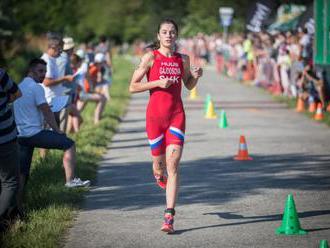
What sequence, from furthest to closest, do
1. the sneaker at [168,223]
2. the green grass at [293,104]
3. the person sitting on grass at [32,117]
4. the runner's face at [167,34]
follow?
1. the green grass at [293,104]
2. the person sitting on grass at [32,117]
3. the runner's face at [167,34]
4. the sneaker at [168,223]

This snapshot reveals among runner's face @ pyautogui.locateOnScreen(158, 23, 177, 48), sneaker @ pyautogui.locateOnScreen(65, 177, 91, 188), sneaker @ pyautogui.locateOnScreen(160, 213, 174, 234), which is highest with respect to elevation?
runner's face @ pyautogui.locateOnScreen(158, 23, 177, 48)

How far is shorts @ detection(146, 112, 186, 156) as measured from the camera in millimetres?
8602

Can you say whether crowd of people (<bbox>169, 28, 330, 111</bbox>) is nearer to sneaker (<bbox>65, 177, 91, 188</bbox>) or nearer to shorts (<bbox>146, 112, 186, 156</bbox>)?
sneaker (<bbox>65, 177, 91, 188</bbox>)

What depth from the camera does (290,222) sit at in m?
8.15

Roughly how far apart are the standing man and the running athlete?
4.13 ft

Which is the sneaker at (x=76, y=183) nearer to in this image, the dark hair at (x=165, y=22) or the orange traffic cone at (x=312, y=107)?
the dark hair at (x=165, y=22)

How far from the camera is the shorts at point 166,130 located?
8.60 m

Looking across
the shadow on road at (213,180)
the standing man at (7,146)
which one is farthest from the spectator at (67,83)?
the standing man at (7,146)

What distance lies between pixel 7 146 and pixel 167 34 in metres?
1.74

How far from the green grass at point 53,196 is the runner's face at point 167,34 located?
185 cm

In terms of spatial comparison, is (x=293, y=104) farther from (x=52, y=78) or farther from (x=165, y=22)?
(x=165, y=22)

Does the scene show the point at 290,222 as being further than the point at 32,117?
No

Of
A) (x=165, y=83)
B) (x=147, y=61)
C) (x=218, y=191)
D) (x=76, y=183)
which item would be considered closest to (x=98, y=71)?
(x=76, y=183)

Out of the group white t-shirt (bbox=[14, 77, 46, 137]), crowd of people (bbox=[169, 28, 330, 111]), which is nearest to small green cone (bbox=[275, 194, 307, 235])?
white t-shirt (bbox=[14, 77, 46, 137])
